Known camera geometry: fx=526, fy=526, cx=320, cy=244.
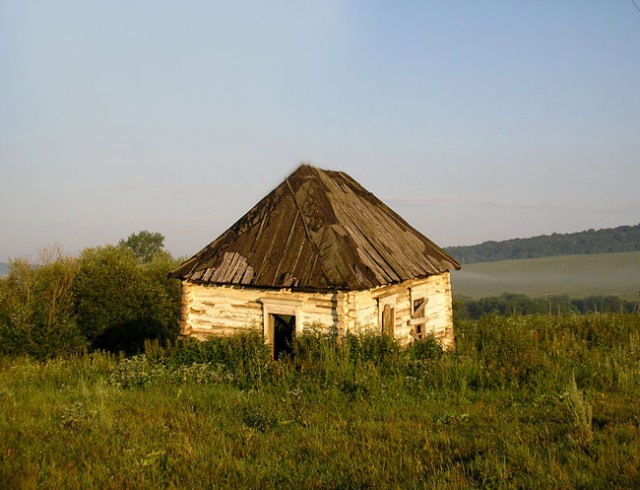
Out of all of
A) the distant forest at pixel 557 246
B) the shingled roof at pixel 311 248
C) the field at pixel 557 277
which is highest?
the distant forest at pixel 557 246

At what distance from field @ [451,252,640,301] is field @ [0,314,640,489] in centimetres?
7936

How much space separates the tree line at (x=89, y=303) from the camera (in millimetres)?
22469

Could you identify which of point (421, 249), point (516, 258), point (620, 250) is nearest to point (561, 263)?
point (516, 258)

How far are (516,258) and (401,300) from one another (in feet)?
414

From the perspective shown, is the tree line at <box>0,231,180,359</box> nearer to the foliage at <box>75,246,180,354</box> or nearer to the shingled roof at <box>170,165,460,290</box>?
the foliage at <box>75,246,180,354</box>

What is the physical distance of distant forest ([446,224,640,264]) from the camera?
13088 centimetres

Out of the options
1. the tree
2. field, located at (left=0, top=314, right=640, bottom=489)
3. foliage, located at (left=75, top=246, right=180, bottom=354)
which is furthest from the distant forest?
field, located at (left=0, top=314, right=640, bottom=489)

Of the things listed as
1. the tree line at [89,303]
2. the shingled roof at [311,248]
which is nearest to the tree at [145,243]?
the tree line at [89,303]

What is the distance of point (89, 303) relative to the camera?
81.5 feet

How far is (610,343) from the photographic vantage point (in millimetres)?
12922

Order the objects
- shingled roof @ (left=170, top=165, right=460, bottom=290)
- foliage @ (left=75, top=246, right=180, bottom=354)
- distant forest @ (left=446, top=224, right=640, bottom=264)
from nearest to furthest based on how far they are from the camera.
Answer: shingled roof @ (left=170, top=165, right=460, bottom=290)
foliage @ (left=75, top=246, right=180, bottom=354)
distant forest @ (left=446, top=224, right=640, bottom=264)

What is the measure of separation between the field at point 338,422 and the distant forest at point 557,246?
126 m

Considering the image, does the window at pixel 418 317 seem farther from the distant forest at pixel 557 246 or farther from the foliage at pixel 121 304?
the distant forest at pixel 557 246

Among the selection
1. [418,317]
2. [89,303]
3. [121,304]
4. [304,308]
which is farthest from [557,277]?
[304,308]
